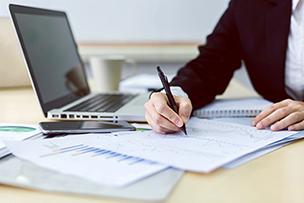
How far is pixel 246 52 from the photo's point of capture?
1264 mm

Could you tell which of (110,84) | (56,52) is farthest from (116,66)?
(56,52)

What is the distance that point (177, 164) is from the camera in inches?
23.5

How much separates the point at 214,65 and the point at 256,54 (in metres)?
0.11

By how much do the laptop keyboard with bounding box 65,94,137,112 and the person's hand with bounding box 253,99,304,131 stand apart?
0.31 m

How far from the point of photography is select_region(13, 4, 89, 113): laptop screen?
1.01m

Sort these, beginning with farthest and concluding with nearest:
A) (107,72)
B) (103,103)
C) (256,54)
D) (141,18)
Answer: (141,18) → (107,72) → (256,54) → (103,103)

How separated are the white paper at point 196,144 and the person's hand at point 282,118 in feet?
0.06

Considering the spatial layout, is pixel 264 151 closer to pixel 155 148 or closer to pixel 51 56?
pixel 155 148

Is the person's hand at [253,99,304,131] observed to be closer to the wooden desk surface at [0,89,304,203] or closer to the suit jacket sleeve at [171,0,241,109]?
the wooden desk surface at [0,89,304,203]

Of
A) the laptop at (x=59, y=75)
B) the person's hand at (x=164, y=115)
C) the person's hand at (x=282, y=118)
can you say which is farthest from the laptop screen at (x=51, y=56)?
the person's hand at (x=282, y=118)

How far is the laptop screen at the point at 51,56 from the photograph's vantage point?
1.01 metres

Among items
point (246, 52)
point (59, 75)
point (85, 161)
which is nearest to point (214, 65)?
point (246, 52)

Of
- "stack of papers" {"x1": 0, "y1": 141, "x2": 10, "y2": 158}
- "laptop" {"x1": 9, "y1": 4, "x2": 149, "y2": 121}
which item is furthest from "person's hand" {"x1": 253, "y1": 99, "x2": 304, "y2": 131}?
"stack of papers" {"x1": 0, "y1": 141, "x2": 10, "y2": 158}

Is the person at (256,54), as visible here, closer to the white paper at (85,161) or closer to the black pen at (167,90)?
the black pen at (167,90)
